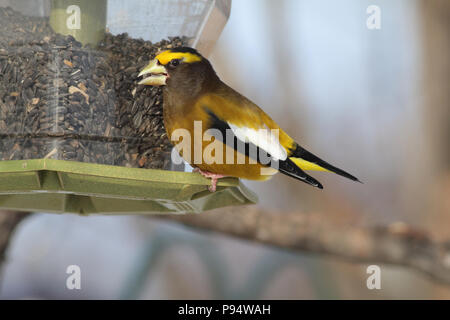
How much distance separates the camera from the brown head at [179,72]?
3211 millimetres

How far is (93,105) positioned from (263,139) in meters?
0.83

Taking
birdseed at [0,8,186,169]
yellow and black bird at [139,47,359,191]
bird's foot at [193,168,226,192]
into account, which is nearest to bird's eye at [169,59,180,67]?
yellow and black bird at [139,47,359,191]

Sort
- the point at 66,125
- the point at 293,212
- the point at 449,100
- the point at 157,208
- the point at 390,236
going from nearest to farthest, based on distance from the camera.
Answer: the point at 66,125 → the point at 157,208 → the point at 390,236 → the point at 293,212 → the point at 449,100

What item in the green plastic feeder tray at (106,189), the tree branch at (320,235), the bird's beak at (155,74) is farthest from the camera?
the tree branch at (320,235)

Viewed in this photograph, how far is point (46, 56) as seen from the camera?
121 inches

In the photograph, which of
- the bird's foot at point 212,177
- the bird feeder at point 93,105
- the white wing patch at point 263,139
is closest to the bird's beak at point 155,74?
the bird feeder at point 93,105

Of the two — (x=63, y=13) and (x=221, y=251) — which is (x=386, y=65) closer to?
(x=221, y=251)

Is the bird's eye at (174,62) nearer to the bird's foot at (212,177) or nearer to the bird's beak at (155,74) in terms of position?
the bird's beak at (155,74)

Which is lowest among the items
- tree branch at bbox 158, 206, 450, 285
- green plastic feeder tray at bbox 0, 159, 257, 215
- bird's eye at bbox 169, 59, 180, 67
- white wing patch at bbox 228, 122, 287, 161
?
tree branch at bbox 158, 206, 450, 285

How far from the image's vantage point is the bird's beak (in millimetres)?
3193

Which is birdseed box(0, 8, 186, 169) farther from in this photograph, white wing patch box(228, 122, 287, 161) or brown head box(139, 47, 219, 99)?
white wing patch box(228, 122, 287, 161)

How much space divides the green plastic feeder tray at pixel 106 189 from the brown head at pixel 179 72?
0.49m
